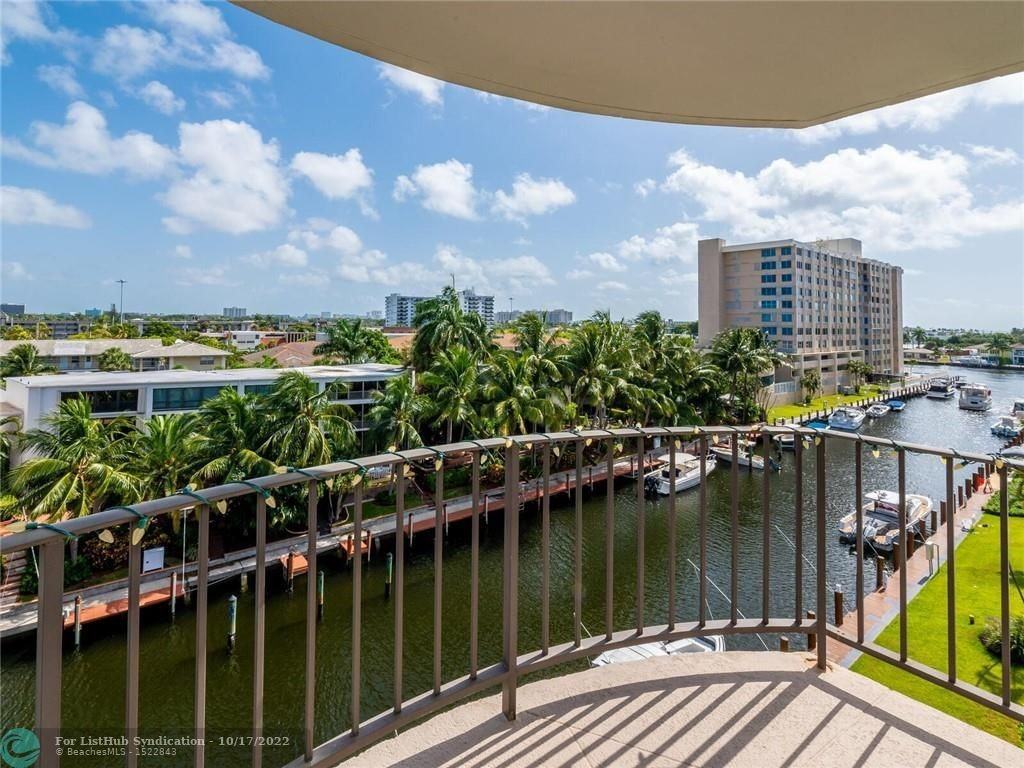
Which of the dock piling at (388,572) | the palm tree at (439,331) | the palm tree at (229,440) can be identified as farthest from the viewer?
the palm tree at (439,331)

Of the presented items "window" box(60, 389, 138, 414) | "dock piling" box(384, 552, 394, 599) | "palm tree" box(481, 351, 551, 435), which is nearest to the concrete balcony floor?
"dock piling" box(384, 552, 394, 599)

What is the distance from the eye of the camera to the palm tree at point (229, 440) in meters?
10.3

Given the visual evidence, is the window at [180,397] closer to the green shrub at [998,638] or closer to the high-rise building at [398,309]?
the green shrub at [998,638]

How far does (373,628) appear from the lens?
9.05 m

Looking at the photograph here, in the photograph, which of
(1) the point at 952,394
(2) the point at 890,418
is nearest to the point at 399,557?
(2) the point at 890,418

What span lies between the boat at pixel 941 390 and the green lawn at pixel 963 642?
108 feet

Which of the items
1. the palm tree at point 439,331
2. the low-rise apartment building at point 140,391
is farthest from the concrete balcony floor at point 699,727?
the palm tree at point 439,331

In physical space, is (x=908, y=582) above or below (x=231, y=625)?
above

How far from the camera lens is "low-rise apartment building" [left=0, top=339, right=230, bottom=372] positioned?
2425cm

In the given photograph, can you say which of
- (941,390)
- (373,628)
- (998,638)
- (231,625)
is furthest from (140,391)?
(941,390)

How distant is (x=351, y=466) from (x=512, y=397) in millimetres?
12364

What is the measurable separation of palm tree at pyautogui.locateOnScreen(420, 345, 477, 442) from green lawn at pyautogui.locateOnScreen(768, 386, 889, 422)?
19.3 metres

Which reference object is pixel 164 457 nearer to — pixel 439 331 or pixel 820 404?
pixel 439 331

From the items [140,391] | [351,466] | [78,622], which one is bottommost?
[78,622]
